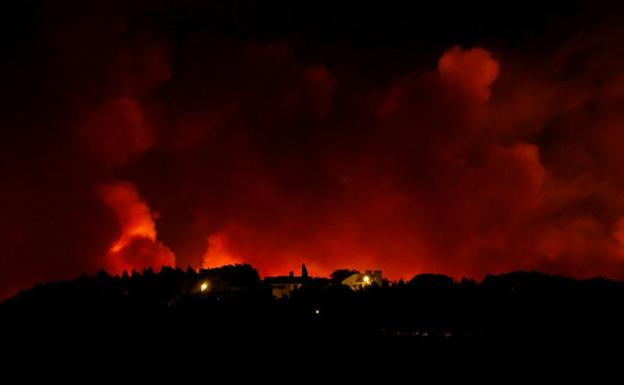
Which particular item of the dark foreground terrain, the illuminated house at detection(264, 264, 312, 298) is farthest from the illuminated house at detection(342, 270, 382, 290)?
the dark foreground terrain

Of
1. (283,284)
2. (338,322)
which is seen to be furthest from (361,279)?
(338,322)

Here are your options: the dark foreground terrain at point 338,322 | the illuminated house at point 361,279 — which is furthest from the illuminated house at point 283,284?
the dark foreground terrain at point 338,322

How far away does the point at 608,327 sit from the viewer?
746 inches

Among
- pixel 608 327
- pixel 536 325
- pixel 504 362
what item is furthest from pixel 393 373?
pixel 608 327

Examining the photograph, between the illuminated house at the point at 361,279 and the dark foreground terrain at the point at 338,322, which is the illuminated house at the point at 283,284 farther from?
the dark foreground terrain at the point at 338,322

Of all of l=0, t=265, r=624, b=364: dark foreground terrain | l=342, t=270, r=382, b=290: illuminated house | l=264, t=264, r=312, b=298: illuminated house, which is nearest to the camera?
l=0, t=265, r=624, b=364: dark foreground terrain

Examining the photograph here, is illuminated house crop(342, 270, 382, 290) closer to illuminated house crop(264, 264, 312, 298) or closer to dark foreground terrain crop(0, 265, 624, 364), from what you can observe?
illuminated house crop(264, 264, 312, 298)

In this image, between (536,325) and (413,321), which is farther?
(413,321)

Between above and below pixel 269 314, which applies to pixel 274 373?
below

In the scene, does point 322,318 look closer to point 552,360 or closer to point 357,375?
point 357,375

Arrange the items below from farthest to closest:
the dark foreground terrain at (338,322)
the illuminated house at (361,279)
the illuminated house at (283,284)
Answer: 1. the illuminated house at (361,279)
2. the illuminated house at (283,284)
3. the dark foreground terrain at (338,322)

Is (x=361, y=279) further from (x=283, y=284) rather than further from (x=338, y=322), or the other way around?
(x=338, y=322)

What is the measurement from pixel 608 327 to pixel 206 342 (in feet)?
49.7

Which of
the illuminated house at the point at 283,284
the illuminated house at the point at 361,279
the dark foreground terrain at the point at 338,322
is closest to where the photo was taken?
the dark foreground terrain at the point at 338,322
